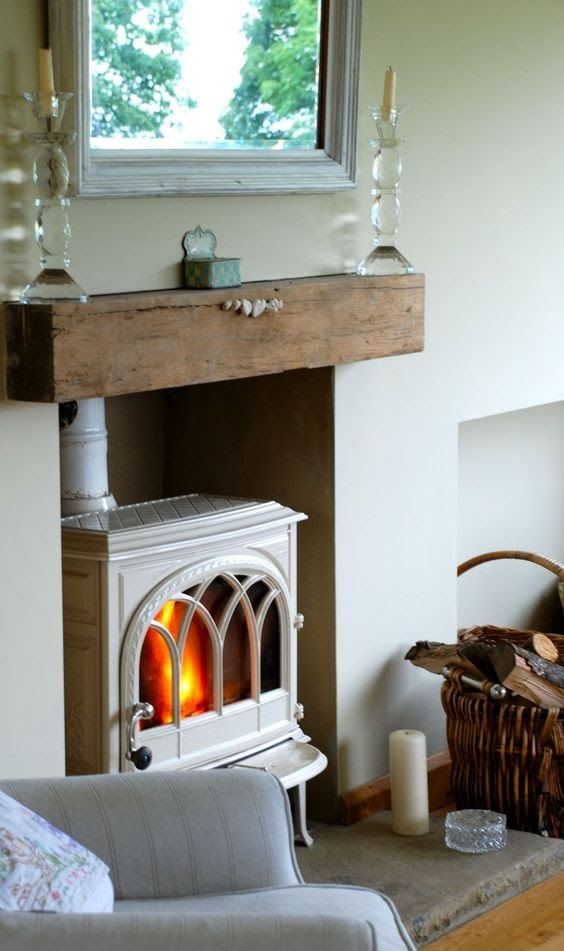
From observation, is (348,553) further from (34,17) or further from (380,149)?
(34,17)

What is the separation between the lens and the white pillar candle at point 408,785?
297 cm

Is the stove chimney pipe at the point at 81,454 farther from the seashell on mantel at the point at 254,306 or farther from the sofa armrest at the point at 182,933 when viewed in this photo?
the sofa armrest at the point at 182,933

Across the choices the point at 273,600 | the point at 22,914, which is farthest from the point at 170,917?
the point at 273,600

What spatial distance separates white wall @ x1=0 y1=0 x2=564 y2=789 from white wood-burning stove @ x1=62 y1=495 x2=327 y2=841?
206mm

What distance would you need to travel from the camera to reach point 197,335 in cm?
243

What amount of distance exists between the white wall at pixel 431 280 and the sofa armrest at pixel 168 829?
3.47 feet

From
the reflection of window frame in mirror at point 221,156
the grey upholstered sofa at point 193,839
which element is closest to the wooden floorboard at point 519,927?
the grey upholstered sofa at point 193,839

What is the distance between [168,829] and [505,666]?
1.20 m

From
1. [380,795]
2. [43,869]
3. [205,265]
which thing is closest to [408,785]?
[380,795]

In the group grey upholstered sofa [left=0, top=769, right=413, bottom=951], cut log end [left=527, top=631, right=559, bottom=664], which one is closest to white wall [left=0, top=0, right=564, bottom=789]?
cut log end [left=527, top=631, right=559, bottom=664]

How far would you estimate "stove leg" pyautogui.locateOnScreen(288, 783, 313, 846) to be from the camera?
9.40 ft

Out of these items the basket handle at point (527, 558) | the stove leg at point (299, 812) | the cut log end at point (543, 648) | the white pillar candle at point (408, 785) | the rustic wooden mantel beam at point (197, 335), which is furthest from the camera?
the basket handle at point (527, 558)

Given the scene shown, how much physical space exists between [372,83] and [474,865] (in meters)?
1.62

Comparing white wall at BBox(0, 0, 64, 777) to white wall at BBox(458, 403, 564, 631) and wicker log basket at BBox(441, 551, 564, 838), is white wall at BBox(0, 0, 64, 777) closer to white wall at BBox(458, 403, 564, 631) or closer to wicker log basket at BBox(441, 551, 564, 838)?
wicker log basket at BBox(441, 551, 564, 838)
